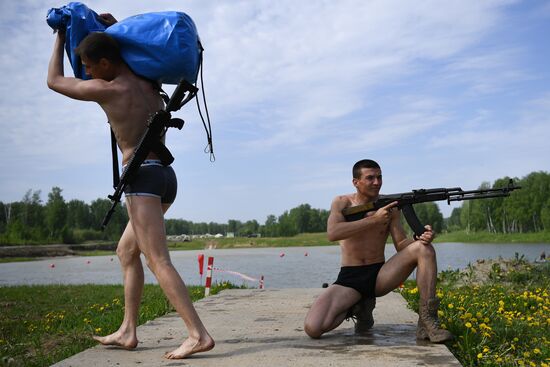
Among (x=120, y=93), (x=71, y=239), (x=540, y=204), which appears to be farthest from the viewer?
(x=71, y=239)

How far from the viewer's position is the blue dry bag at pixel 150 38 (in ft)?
11.5

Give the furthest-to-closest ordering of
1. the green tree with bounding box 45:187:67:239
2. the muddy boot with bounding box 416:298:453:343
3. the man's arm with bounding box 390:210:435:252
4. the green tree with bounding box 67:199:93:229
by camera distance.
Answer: the green tree with bounding box 67:199:93:229 < the green tree with bounding box 45:187:67:239 < the man's arm with bounding box 390:210:435:252 < the muddy boot with bounding box 416:298:453:343

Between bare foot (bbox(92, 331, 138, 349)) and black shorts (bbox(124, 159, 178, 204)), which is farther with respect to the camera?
bare foot (bbox(92, 331, 138, 349))

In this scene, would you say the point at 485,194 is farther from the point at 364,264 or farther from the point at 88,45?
the point at 88,45

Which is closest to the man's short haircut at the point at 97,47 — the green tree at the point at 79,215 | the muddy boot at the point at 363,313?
the muddy boot at the point at 363,313

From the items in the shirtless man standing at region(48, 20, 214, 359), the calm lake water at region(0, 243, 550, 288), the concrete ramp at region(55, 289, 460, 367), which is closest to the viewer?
the concrete ramp at region(55, 289, 460, 367)

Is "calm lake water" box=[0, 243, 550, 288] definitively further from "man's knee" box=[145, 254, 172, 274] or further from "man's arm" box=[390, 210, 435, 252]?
"man's knee" box=[145, 254, 172, 274]

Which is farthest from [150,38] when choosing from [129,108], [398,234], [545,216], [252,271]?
[545,216]

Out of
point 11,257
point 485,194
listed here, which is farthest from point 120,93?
point 11,257

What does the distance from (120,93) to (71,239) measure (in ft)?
288

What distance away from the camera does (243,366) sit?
11.0 feet

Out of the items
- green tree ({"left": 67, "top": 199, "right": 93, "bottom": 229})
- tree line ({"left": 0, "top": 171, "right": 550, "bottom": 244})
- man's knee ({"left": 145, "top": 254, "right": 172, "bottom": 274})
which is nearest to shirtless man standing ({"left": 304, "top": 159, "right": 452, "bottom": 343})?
man's knee ({"left": 145, "top": 254, "right": 172, "bottom": 274})

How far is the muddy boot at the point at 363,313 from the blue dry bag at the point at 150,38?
87.4 inches

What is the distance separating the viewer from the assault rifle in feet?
13.5
